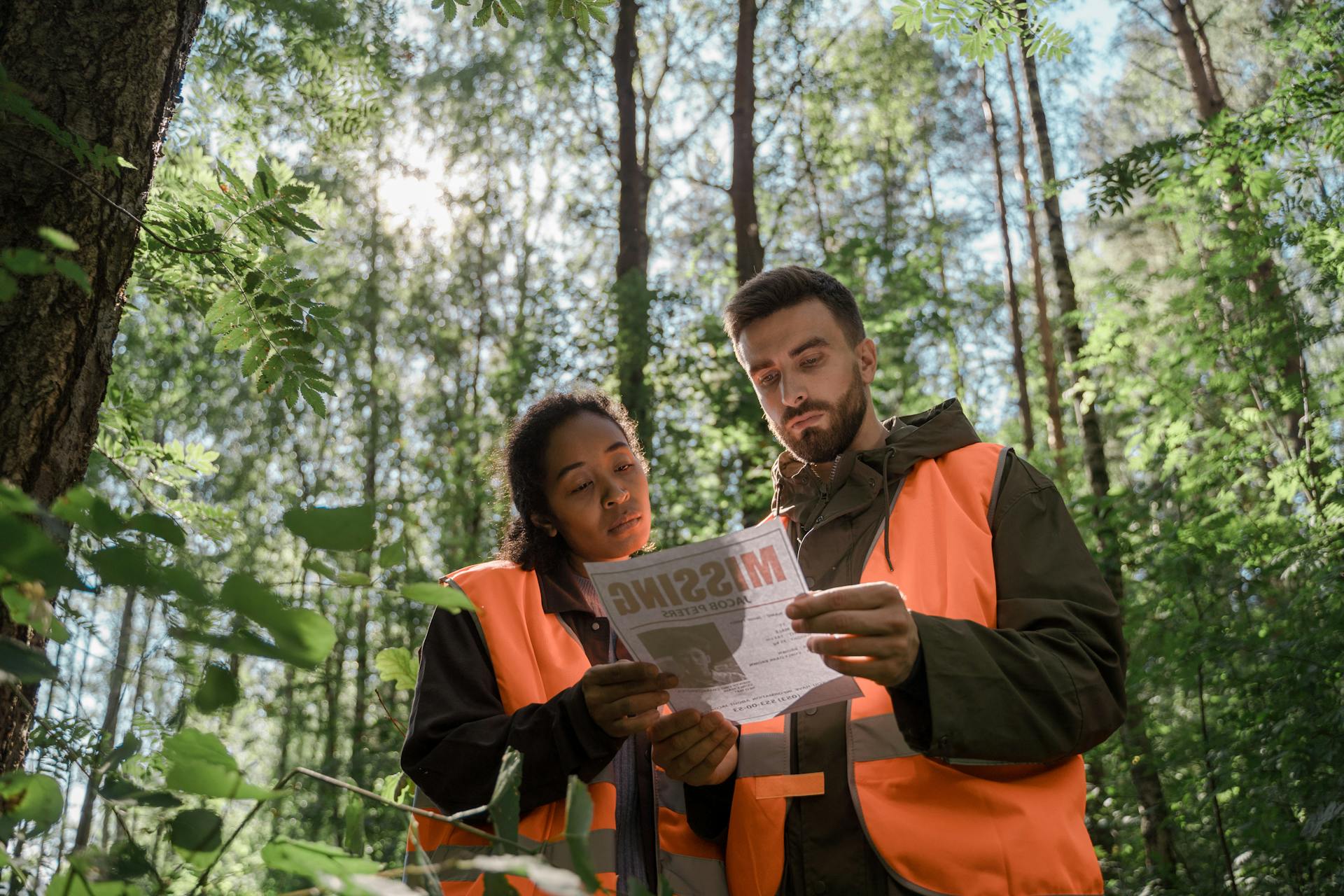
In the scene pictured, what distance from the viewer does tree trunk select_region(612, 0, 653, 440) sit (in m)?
9.04

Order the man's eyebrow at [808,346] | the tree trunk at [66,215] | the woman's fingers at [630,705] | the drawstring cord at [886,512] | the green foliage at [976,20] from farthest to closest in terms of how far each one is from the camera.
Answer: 1. the man's eyebrow at [808,346]
2. the green foliage at [976,20]
3. the drawstring cord at [886,512]
4. the woman's fingers at [630,705]
5. the tree trunk at [66,215]

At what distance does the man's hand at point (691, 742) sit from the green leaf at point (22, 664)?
1357mm

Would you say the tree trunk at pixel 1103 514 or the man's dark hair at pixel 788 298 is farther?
the tree trunk at pixel 1103 514

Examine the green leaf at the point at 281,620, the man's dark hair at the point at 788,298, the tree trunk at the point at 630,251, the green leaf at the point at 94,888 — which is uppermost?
the tree trunk at the point at 630,251

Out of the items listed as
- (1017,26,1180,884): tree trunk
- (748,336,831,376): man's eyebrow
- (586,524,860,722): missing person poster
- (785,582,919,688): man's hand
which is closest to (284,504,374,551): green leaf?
(586,524,860,722): missing person poster

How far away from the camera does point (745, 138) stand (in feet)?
28.8

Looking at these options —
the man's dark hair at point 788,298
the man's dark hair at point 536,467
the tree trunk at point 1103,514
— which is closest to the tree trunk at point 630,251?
the tree trunk at point 1103,514

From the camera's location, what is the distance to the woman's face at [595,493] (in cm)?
262

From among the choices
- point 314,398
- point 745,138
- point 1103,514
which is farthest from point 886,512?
point 745,138

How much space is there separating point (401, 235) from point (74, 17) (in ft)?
51.2

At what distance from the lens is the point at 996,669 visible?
178 centimetres

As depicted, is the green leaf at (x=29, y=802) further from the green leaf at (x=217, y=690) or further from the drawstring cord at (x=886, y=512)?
the drawstring cord at (x=886, y=512)

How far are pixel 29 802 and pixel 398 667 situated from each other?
166 centimetres

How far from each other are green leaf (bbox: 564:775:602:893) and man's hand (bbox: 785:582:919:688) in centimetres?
81
